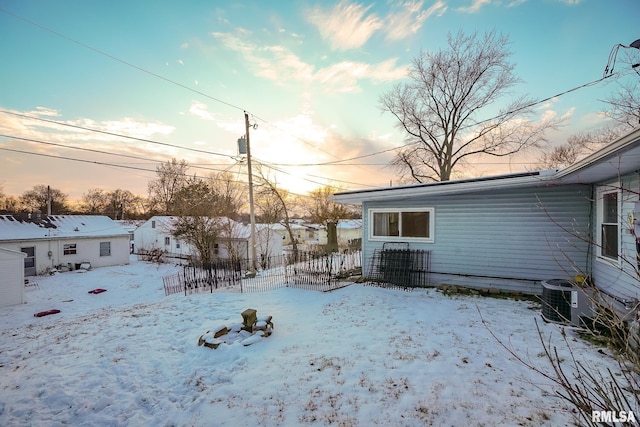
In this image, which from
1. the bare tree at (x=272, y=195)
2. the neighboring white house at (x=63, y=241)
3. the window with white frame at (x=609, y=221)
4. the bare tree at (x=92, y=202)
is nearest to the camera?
the window with white frame at (x=609, y=221)

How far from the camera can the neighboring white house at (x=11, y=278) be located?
39.9 ft

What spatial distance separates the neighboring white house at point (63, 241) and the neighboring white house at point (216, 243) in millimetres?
3607

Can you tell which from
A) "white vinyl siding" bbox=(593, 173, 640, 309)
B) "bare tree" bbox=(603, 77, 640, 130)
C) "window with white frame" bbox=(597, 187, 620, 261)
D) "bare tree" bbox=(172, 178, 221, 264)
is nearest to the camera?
"white vinyl siding" bbox=(593, 173, 640, 309)

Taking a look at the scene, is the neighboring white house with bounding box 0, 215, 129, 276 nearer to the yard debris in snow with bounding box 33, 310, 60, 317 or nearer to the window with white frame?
the yard debris in snow with bounding box 33, 310, 60, 317

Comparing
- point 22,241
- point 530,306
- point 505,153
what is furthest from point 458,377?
point 22,241

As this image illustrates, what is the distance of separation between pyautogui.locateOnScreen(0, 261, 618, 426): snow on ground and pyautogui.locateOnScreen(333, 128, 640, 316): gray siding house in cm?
122

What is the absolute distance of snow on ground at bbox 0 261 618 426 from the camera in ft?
11.2

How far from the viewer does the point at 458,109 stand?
19.7 meters

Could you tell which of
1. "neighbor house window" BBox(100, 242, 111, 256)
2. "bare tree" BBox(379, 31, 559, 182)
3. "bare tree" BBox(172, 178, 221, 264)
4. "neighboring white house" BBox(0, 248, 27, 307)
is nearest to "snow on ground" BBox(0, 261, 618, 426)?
"neighboring white house" BBox(0, 248, 27, 307)

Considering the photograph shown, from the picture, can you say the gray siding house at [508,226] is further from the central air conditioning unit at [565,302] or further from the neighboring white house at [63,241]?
the neighboring white house at [63,241]

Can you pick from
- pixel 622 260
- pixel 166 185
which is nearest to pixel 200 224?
pixel 622 260

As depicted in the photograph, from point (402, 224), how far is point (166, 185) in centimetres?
3543

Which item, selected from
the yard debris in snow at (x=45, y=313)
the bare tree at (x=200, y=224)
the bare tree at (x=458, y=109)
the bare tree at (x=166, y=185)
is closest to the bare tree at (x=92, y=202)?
the bare tree at (x=166, y=185)

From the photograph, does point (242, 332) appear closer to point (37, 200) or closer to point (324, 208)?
point (324, 208)
